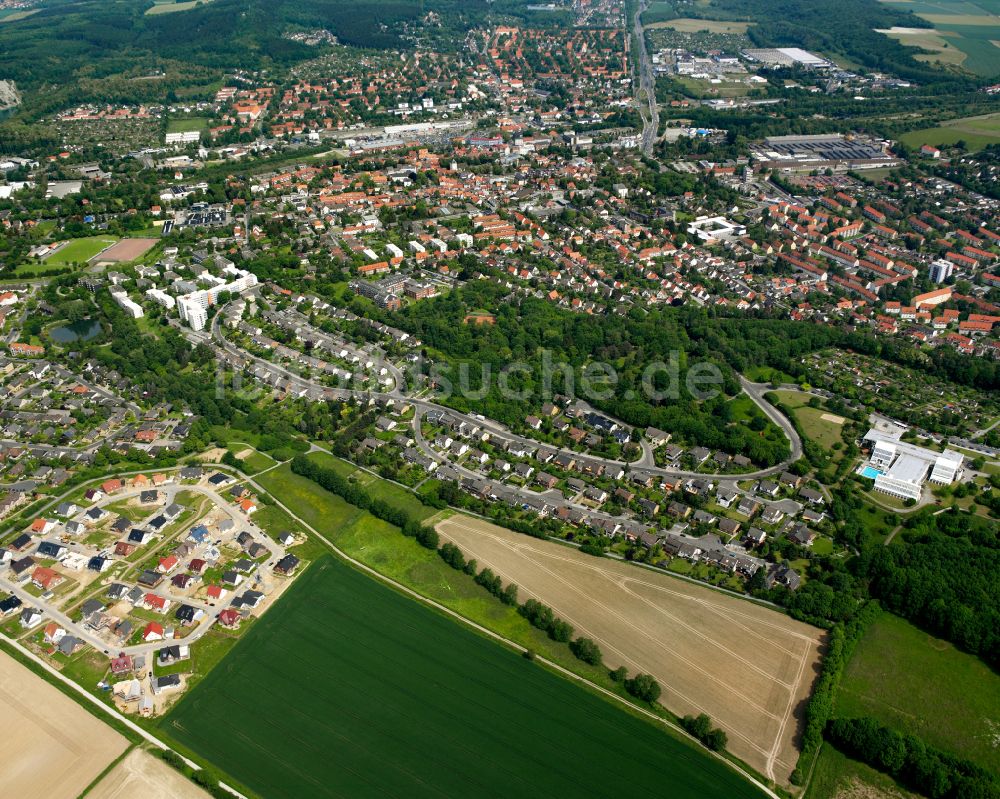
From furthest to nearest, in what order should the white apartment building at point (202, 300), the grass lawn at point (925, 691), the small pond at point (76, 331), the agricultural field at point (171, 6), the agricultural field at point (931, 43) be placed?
the agricultural field at point (171, 6) → the agricultural field at point (931, 43) → the white apartment building at point (202, 300) → the small pond at point (76, 331) → the grass lawn at point (925, 691)

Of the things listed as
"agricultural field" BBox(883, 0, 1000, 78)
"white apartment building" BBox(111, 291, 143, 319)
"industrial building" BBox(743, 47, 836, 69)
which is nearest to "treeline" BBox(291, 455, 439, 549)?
"white apartment building" BBox(111, 291, 143, 319)

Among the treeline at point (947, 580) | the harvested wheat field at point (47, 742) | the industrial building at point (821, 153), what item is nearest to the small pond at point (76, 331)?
the harvested wheat field at point (47, 742)

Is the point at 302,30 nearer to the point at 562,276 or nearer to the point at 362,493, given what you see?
the point at 562,276

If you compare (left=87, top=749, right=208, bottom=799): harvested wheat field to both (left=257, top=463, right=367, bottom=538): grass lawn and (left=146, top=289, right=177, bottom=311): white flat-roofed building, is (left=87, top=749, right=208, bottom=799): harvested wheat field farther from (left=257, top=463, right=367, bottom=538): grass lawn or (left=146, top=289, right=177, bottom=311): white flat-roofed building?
(left=146, top=289, right=177, bottom=311): white flat-roofed building

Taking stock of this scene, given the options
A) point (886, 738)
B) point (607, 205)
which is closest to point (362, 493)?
point (886, 738)

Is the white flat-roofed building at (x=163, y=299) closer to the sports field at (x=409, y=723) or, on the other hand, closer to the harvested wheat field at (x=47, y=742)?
the sports field at (x=409, y=723)
